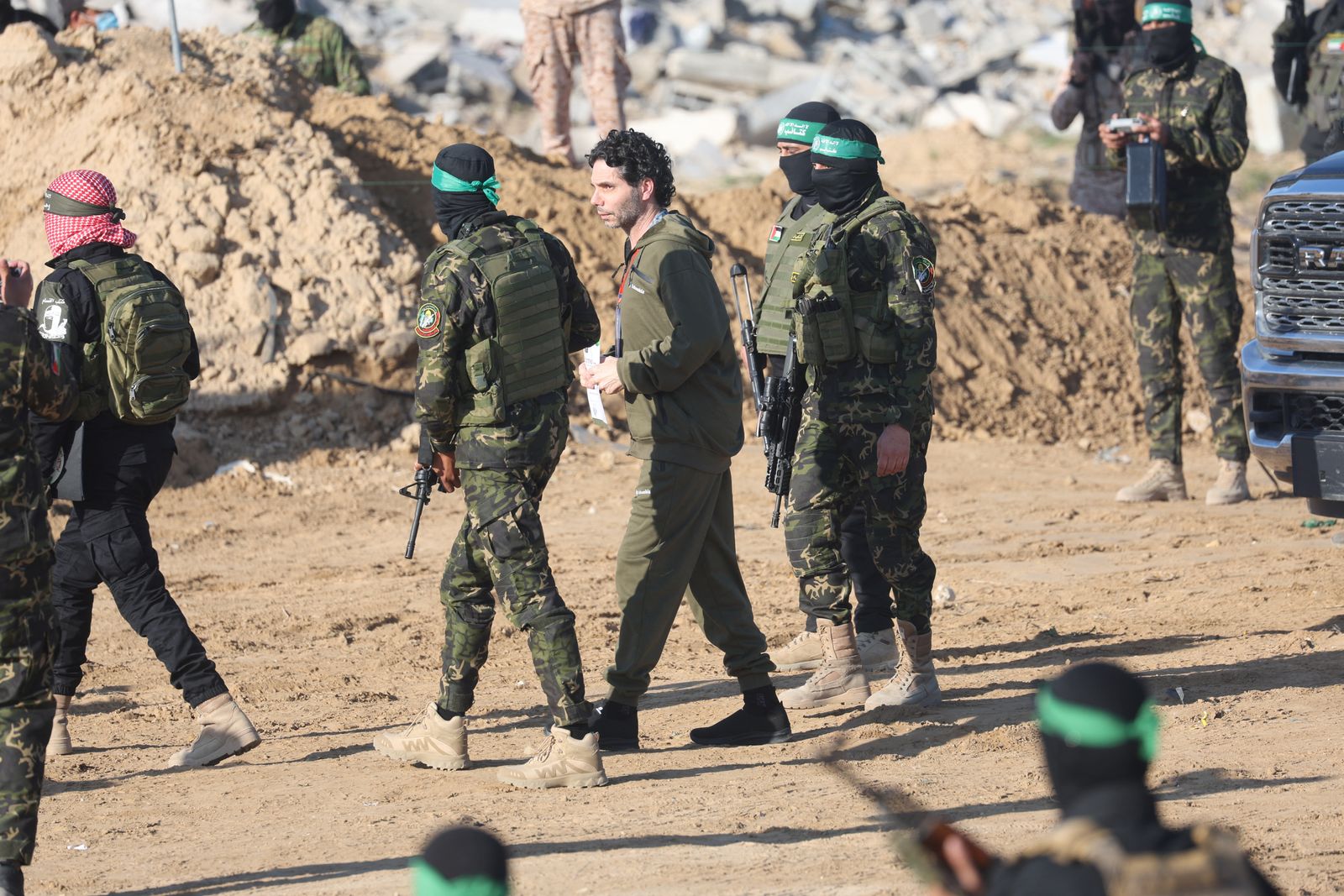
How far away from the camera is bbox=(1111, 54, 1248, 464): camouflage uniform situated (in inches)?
357

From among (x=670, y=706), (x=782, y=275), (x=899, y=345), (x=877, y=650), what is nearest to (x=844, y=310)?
(x=899, y=345)

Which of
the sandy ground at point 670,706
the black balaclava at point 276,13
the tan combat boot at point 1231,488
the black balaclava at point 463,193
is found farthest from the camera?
the black balaclava at point 276,13

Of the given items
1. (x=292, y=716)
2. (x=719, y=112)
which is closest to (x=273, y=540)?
(x=292, y=716)

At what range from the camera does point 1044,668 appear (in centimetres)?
686

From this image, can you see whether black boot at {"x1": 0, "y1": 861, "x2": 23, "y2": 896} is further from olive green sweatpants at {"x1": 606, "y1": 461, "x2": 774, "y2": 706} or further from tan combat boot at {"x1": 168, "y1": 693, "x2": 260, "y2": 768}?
olive green sweatpants at {"x1": 606, "y1": 461, "x2": 774, "y2": 706}

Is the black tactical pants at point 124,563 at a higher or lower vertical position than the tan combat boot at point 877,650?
higher

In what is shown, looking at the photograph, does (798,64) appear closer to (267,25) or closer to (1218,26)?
(1218,26)

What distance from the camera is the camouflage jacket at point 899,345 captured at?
232 inches

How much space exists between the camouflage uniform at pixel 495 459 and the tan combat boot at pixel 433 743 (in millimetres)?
449

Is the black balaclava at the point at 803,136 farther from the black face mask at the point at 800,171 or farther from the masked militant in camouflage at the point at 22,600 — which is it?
the masked militant in camouflage at the point at 22,600

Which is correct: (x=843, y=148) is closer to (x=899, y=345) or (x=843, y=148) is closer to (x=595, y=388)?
(x=899, y=345)

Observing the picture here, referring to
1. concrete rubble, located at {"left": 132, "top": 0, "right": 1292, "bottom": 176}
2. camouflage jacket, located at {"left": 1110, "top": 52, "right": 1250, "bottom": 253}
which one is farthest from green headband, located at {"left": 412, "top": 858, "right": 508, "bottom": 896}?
concrete rubble, located at {"left": 132, "top": 0, "right": 1292, "bottom": 176}

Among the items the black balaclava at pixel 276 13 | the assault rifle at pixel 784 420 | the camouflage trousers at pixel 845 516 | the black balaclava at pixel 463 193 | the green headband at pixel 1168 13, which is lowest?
the camouflage trousers at pixel 845 516

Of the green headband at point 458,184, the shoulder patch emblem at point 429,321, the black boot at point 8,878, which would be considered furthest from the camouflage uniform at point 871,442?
the black boot at point 8,878
